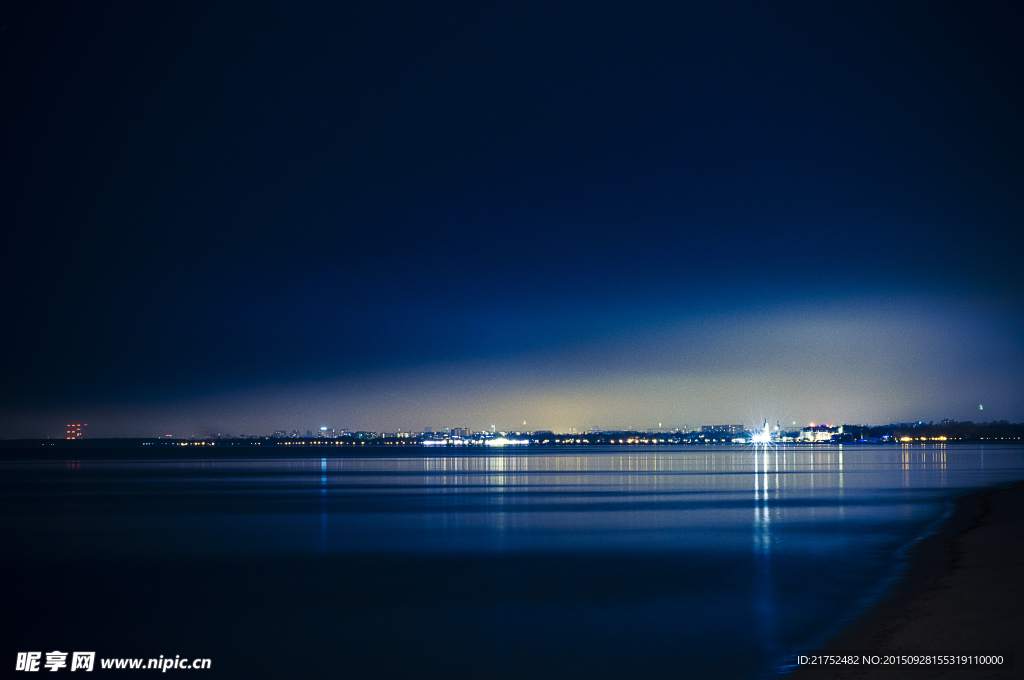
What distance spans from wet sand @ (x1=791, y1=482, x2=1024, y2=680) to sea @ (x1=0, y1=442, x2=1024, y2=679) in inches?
27.4

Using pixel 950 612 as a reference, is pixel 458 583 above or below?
below

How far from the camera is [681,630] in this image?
15.0 m

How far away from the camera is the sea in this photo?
13.7 metres

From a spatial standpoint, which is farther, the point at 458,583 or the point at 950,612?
the point at 458,583

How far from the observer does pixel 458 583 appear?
2017cm

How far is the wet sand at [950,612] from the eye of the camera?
1080 centimetres

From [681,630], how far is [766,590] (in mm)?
4417

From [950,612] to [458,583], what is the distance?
36.5 feet

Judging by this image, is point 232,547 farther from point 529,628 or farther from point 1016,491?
point 1016,491

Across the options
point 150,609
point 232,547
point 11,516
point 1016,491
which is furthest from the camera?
point 1016,491

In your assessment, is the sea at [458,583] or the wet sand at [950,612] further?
the sea at [458,583]

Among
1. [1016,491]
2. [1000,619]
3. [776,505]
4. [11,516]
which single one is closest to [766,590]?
[1000,619]

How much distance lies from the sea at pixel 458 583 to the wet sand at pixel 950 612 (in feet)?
2.29

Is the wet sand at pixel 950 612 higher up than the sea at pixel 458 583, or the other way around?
the wet sand at pixel 950 612
